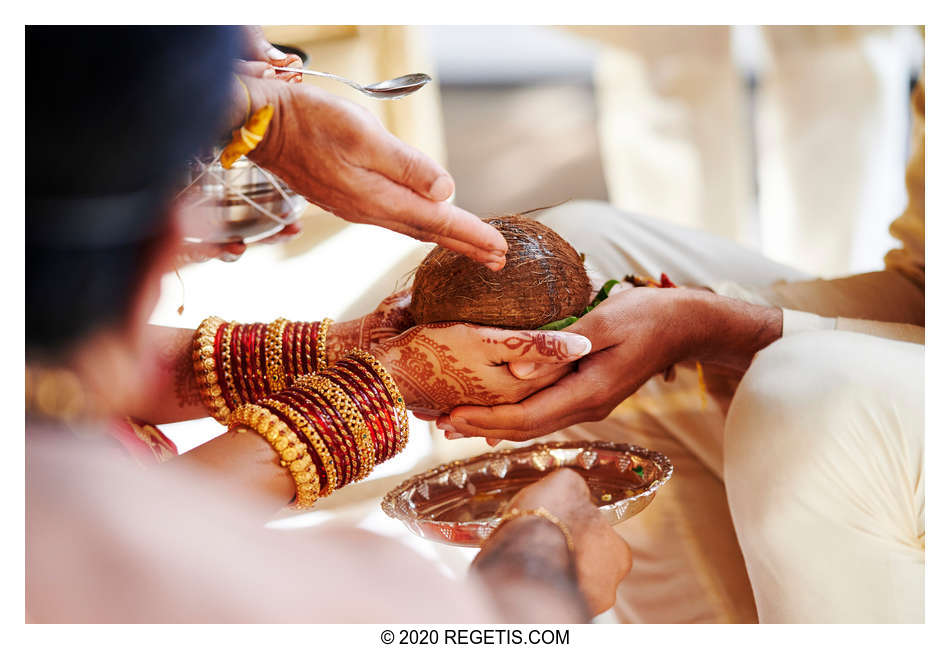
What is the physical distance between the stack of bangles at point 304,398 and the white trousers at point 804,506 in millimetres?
213

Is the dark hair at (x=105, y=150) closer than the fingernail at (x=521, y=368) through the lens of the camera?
Yes

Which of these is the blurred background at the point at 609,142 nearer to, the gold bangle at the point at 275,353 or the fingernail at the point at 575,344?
the gold bangle at the point at 275,353

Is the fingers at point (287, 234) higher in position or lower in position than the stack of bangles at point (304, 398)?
higher

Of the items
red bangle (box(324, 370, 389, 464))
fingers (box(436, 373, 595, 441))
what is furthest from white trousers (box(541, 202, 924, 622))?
red bangle (box(324, 370, 389, 464))

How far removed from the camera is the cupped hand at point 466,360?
0.66 metres

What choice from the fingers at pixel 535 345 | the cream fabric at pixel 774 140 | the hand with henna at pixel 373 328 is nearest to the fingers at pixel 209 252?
the hand with henna at pixel 373 328

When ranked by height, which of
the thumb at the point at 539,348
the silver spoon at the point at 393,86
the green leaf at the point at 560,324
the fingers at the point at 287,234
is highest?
the silver spoon at the point at 393,86

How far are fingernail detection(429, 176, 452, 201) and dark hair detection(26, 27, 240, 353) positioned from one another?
0.16 meters

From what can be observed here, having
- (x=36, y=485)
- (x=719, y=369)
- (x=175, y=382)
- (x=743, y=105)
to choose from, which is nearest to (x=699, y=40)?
(x=743, y=105)

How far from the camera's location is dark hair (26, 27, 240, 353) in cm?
55

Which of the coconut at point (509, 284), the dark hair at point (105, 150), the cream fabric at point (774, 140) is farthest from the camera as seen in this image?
the cream fabric at point (774, 140)
